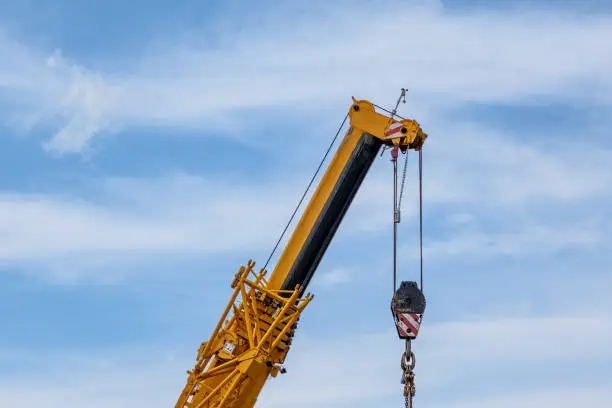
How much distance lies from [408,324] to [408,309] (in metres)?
0.30

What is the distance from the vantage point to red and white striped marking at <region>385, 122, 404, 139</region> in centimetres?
1844

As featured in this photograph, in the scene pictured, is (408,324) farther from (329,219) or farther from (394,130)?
(394,130)

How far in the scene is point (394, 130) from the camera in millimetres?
18500

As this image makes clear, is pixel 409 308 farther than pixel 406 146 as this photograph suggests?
No

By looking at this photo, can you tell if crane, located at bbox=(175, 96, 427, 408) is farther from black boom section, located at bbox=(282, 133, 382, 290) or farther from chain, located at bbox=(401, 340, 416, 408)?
chain, located at bbox=(401, 340, 416, 408)

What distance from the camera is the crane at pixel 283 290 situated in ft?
58.0

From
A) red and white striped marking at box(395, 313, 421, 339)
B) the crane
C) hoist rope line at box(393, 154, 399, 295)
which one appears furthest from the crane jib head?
the crane

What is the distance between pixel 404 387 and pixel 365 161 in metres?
5.90

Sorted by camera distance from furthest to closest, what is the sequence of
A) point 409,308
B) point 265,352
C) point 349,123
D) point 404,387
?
point 349,123
point 265,352
point 409,308
point 404,387

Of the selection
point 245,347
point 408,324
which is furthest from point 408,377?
point 245,347

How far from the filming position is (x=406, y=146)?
1836cm

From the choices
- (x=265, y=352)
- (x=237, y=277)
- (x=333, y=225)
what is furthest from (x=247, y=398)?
(x=333, y=225)

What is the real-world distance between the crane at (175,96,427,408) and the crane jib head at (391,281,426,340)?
8.43 ft

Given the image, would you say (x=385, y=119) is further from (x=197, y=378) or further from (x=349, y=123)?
(x=197, y=378)
